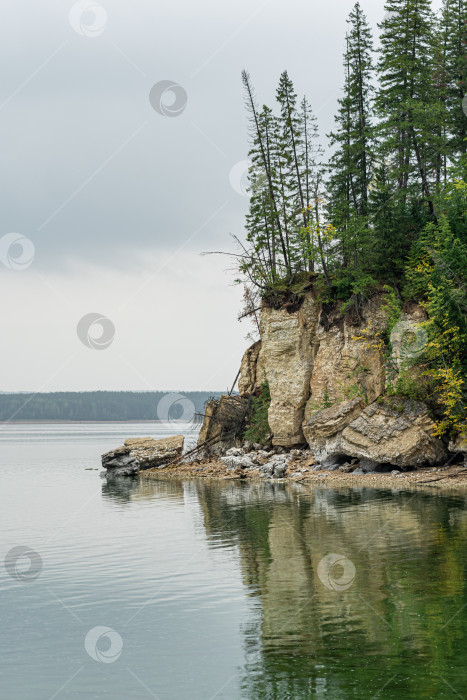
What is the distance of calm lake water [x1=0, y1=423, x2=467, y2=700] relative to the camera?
1033 cm

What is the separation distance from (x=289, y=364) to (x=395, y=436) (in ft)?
41.0

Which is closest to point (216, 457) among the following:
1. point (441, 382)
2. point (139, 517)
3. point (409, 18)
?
point (441, 382)

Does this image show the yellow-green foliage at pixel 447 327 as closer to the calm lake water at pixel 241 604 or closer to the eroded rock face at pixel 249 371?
the calm lake water at pixel 241 604

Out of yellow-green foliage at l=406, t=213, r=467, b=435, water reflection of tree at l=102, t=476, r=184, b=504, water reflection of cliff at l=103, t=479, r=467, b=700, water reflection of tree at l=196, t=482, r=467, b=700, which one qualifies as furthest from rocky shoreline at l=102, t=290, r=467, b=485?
water reflection of tree at l=196, t=482, r=467, b=700

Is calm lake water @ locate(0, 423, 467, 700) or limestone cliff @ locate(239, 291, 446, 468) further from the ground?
limestone cliff @ locate(239, 291, 446, 468)

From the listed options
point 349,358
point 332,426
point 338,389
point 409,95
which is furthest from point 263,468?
point 409,95

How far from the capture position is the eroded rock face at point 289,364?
4800cm

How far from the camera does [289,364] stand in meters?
49.0

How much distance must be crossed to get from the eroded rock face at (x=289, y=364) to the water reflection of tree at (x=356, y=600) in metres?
19.8

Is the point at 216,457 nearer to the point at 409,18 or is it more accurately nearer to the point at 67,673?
the point at 409,18

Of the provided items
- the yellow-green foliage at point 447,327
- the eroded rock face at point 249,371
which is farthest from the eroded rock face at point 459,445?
the eroded rock face at point 249,371

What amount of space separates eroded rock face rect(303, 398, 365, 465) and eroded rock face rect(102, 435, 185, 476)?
42.5ft

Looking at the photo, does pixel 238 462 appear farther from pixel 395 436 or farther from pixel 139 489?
pixel 395 436

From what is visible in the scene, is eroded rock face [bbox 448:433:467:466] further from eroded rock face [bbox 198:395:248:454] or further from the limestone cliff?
eroded rock face [bbox 198:395:248:454]
